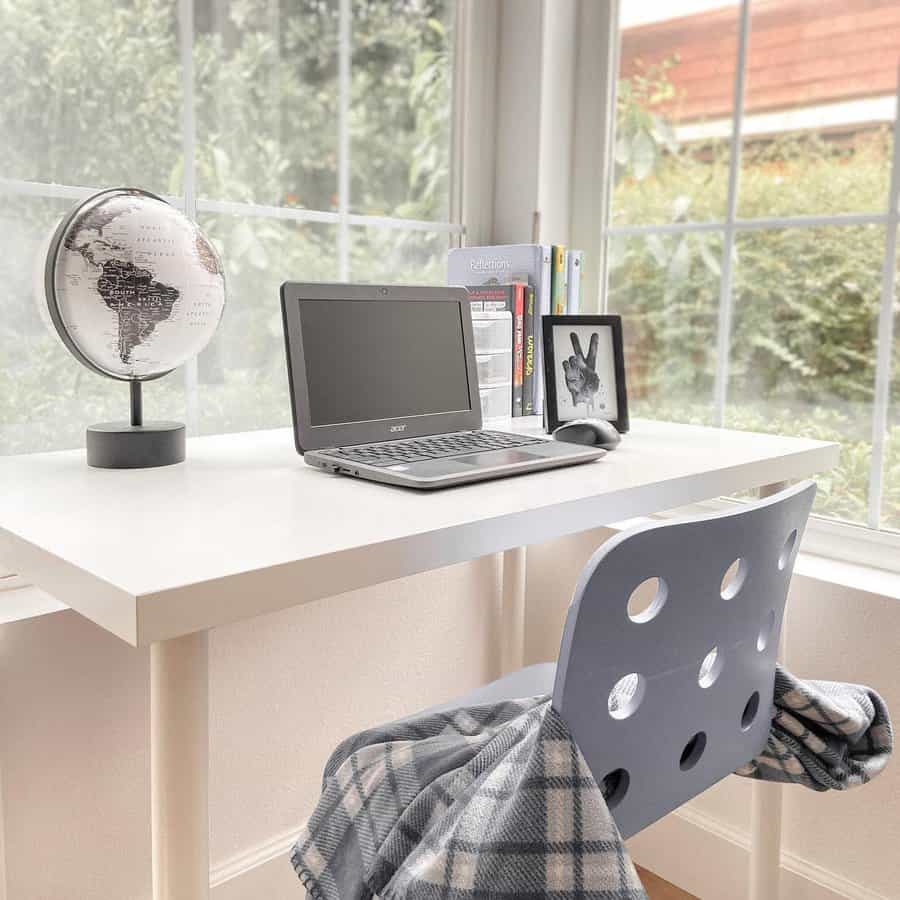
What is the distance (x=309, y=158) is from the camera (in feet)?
5.48

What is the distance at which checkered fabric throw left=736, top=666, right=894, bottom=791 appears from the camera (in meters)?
1.01

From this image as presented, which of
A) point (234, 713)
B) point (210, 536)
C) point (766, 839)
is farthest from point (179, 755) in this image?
point (766, 839)

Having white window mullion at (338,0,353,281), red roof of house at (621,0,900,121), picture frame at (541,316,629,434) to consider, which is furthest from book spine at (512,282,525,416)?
red roof of house at (621,0,900,121)

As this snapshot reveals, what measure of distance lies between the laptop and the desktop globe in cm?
13

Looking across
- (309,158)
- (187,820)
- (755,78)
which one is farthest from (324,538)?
(755,78)

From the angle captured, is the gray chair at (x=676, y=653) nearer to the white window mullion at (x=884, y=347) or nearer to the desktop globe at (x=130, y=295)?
the desktop globe at (x=130, y=295)

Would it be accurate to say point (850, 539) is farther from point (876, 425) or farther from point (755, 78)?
point (755, 78)

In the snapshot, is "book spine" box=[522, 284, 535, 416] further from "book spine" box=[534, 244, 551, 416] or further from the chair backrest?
the chair backrest

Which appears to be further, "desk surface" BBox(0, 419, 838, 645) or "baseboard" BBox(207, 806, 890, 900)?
"baseboard" BBox(207, 806, 890, 900)

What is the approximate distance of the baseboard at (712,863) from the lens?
152 cm

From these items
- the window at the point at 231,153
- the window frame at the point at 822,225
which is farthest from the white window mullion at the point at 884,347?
the window at the point at 231,153

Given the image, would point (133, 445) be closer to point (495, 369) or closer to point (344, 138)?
point (495, 369)

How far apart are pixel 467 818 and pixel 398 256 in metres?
1.31

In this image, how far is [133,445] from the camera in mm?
1141
